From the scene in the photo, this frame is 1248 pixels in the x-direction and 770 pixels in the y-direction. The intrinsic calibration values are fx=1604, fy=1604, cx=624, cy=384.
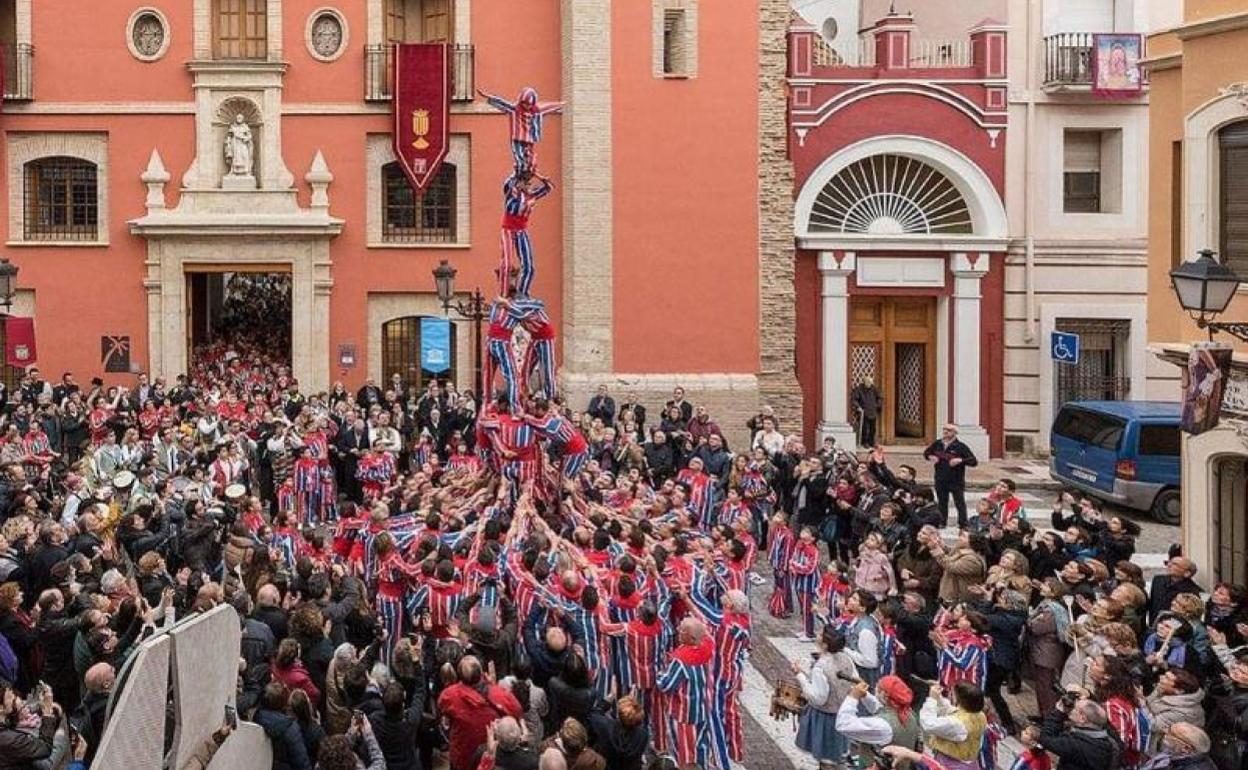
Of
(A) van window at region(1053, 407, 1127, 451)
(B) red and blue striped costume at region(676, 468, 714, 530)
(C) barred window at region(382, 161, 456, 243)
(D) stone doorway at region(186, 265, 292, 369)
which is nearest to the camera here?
(B) red and blue striped costume at region(676, 468, 714, 530)

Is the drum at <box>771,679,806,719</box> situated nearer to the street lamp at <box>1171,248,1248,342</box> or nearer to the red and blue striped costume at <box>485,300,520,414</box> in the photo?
the street lamp at <box>1171,248,1248,342</box>

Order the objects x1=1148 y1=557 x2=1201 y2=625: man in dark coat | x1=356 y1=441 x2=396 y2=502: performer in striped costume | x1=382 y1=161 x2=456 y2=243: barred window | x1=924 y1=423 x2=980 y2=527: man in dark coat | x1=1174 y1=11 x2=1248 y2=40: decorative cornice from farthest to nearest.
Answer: x1=382 y1=161 x2=456 y2=243: barred window → x1=924 y1=423 x2=980 y2=527: man in dark coat → x1=356 y1=441 x2=396 y2=502: performer in striped costume → x1=1174 y1=11 x2=1248 y2=40: decorative cornice → x1=1148 y1=557 x2=1201 y2=625: man in dark coat

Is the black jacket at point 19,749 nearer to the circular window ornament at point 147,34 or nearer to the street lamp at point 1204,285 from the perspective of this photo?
the street lamp at point 1204,285

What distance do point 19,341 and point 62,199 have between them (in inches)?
115

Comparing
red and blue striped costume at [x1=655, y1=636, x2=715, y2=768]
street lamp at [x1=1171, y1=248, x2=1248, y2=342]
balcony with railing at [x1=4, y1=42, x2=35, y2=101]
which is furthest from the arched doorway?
balcony with railing at [x1=4, y1=42, x2=35, y2=101]

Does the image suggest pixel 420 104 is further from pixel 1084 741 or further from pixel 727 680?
pixel 1084 741

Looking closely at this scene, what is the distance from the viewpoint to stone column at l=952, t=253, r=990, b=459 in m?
29.3

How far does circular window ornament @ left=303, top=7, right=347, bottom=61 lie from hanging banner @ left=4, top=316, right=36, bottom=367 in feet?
23.6

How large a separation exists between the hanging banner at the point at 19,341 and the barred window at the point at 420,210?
6660mm

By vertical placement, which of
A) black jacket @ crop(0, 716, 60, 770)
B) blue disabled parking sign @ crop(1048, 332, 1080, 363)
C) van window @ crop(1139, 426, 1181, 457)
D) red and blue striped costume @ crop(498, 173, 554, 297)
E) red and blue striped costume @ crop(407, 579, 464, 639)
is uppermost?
red and blue striped costume @ crop(498, 173, 554, 297)

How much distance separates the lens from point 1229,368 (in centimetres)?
1555

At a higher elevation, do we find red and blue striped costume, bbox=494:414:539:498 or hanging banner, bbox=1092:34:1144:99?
hanging banner, bbox=1092:34:1144:99

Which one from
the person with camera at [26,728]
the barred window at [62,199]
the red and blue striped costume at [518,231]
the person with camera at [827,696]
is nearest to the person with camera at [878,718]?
the person with camera at [827,696]

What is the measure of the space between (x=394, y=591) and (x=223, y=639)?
763 cm
